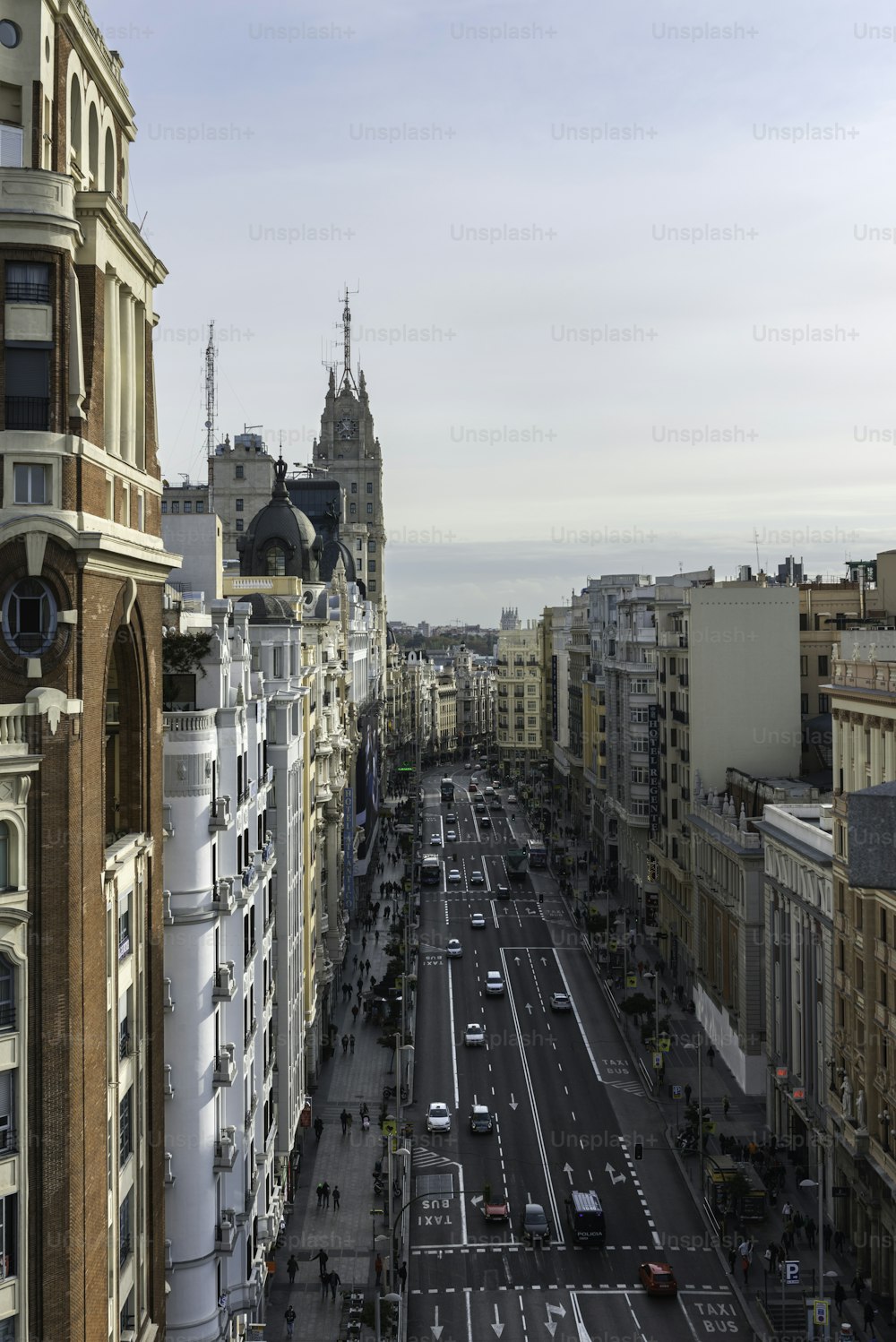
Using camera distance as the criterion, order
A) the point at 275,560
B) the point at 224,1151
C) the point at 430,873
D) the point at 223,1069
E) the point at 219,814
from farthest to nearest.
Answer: the point at 430,873, the point at 275,560, the point at 223,1069, the point at 219,814, the point at 224,1151

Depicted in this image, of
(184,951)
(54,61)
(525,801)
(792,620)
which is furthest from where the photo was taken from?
(525,801)

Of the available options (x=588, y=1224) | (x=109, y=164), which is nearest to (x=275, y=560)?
(x=588, y=1224)

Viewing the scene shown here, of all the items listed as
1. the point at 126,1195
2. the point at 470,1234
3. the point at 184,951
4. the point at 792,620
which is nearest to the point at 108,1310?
the point at 126,1195

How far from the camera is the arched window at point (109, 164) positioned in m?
25.9

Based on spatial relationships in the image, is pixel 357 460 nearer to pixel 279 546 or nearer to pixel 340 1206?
pixel 279 546

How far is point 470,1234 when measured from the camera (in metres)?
50.4

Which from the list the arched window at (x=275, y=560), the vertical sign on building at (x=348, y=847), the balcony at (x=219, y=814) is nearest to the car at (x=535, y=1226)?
the balcony at (x=219, y=814)

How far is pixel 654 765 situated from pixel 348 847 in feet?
73.9

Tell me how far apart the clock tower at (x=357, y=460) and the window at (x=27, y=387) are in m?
155

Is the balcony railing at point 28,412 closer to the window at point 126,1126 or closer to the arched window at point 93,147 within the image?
the arched window at point 93,147

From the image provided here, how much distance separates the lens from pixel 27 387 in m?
21.5

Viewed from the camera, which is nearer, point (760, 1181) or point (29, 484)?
point (29, 484)

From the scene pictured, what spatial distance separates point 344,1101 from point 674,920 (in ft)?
98.4

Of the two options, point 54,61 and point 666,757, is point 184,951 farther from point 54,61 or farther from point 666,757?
point 666,757
